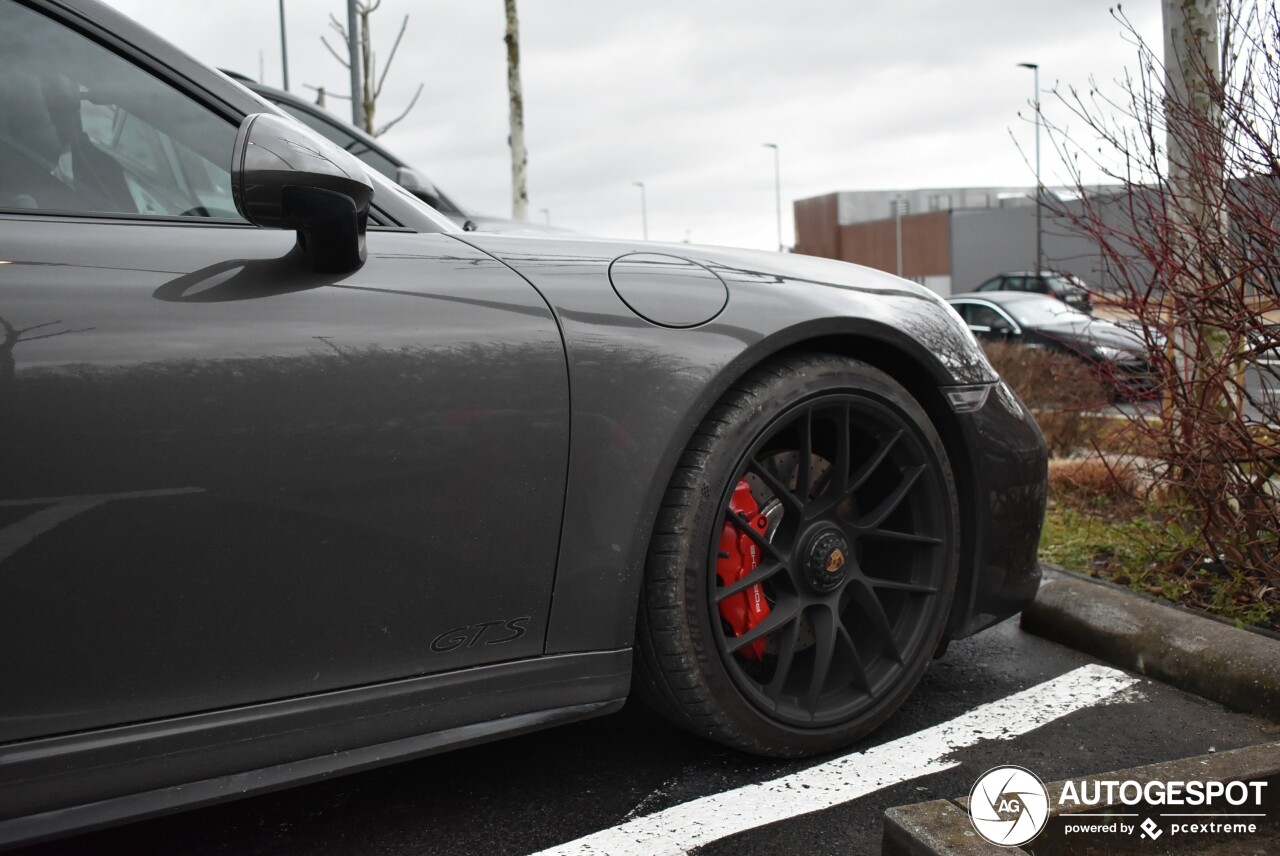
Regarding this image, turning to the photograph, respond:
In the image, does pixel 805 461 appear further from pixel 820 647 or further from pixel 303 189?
pixel 303 189

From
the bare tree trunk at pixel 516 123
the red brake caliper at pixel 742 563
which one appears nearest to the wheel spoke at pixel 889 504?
the red brake caliper at pixel 742 563

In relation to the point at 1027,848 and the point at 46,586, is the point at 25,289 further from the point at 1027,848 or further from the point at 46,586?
the point at 1027,848

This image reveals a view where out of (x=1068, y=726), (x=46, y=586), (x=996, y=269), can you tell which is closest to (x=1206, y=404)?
(x=1068, y=726)

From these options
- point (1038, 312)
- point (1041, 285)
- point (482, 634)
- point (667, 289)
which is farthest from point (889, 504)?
point (1041, 285)

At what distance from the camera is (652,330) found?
2033 millimetres

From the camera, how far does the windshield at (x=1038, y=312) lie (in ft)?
44.4

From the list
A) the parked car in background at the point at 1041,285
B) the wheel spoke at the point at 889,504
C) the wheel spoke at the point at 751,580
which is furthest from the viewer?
the parked car in background at the point at 1041,285

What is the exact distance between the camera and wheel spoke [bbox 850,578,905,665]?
2357mm

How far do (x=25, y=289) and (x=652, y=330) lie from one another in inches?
40.6

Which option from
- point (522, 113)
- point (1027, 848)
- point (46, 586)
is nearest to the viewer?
point (46, 586)

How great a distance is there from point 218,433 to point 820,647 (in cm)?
129

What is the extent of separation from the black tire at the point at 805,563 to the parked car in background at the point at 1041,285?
159 centimetres

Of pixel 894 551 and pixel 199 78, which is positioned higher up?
pixel 199 78

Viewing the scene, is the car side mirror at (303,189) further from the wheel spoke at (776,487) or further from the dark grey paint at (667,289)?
the wheel spoke at (776,487)
